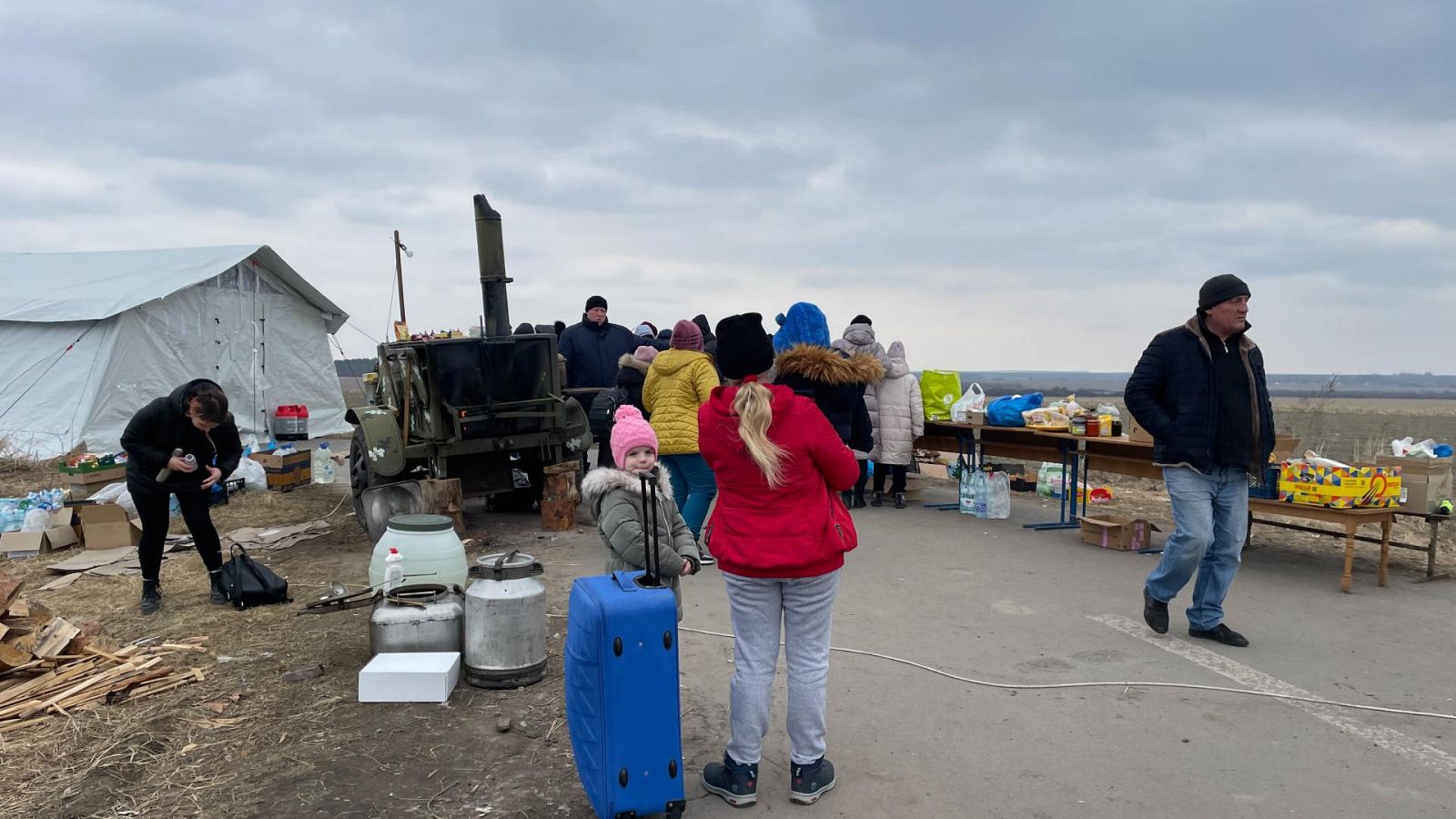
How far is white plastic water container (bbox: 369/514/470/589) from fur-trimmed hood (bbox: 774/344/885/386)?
13.6 feet

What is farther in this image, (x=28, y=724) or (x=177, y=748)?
(x=28, y=724)

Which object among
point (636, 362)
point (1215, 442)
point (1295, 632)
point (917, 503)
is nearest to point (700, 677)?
point (1215, 442)

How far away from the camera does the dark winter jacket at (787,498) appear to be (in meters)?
3.46

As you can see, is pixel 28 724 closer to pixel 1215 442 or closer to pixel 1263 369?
pixel 1215 442

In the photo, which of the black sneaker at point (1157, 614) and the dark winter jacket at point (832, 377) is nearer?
the black sneaker at point (1157, 614)

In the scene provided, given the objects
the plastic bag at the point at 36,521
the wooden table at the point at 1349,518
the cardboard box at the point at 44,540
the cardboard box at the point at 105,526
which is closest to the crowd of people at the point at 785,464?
the wooden table at the point at 1349,518

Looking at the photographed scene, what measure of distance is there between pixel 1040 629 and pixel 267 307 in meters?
17.7

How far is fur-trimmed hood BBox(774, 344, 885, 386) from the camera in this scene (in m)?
9.16

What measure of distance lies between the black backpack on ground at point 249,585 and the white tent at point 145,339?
10932 millimetres

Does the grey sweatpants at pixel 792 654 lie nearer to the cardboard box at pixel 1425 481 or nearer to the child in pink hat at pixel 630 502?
the child in pink hat at pixel 630 502

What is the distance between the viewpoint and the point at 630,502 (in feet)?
14.7

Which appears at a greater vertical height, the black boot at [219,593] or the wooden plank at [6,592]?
the wooden plank at [6,592]

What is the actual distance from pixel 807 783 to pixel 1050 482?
9.39m

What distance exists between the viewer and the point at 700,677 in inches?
199
